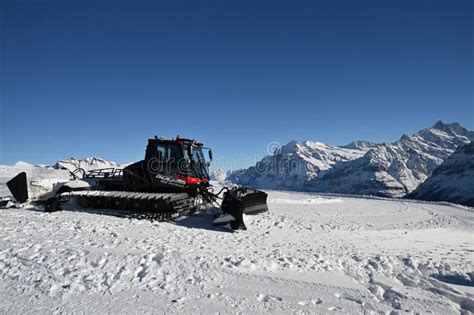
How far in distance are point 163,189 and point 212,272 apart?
738cm

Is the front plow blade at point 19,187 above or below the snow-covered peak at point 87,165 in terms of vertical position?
below

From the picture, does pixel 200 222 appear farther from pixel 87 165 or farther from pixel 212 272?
pixel 87 165

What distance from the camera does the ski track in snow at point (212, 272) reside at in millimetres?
5227

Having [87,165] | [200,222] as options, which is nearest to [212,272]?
→ [200,222]

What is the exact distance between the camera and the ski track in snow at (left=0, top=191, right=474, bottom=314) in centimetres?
523

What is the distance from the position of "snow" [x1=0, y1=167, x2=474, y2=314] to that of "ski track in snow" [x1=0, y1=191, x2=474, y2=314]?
0.07 ft

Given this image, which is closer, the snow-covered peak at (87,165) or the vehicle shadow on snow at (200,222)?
the vehicle shadow on snow at (200,222)

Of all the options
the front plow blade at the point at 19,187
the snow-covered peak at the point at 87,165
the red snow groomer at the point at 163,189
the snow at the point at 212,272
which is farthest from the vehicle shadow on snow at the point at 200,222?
the snow-covered peak at the point at 87,165

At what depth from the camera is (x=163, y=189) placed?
523 inches

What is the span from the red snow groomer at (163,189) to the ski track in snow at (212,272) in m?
1.45

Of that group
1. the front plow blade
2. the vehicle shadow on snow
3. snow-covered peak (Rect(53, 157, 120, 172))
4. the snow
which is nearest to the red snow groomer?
the vehicle shadow on snow

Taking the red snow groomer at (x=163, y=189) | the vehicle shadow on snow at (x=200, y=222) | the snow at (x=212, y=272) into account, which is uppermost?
the red snow groomer at (x=163, y=189)

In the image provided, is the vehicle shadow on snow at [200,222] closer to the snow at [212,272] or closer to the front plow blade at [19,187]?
the snow at [212,272]

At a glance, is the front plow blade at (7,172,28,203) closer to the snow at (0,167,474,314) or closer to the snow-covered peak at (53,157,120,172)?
the snow-covered peak at (53,157,120,172)
